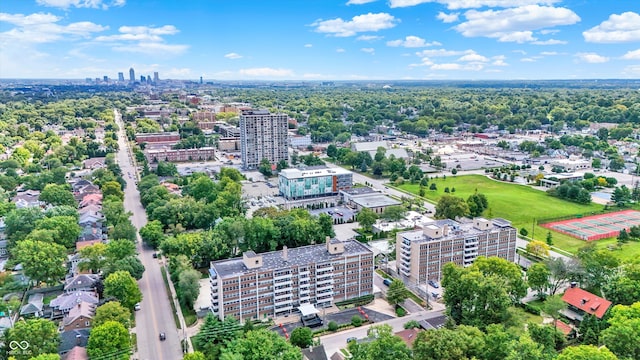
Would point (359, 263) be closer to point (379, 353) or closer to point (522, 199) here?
point (379, 353)

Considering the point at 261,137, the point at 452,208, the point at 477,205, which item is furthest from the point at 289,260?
the point at 261,137

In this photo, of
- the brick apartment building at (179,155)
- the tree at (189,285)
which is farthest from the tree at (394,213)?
the brick apartment building at (179,155)

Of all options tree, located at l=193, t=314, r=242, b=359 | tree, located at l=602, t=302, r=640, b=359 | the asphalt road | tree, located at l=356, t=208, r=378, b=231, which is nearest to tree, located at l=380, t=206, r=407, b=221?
tree, located at l=356, t=208, r=378, b=231

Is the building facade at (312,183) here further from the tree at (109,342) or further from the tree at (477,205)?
the tree at (109,342)

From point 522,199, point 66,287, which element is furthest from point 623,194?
point 66,287

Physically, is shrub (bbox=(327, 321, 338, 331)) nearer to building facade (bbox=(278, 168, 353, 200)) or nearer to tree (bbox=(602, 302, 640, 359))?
tree (bbox=(602, 302, 640, 359))
